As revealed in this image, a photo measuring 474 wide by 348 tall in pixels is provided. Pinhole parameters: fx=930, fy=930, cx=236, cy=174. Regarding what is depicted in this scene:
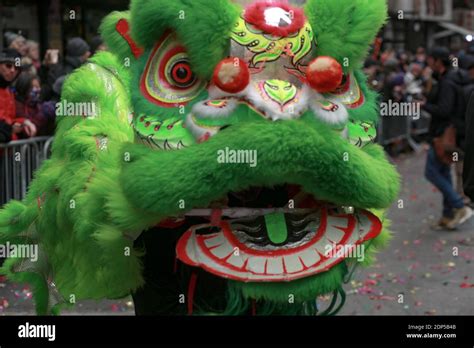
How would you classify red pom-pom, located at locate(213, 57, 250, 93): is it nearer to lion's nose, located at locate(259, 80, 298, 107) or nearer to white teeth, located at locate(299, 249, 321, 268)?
lion's nose, located at locate(259, 80, 298, 107)

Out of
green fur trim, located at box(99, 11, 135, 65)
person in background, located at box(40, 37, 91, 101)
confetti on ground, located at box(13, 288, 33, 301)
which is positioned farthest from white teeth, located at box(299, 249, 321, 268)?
person in background, located at box(40, 37, 91, 101)

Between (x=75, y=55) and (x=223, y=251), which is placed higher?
(x=75, y=55)

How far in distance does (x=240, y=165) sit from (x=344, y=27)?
30.4 inches

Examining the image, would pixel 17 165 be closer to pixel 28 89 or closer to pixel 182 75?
pixel 28 89

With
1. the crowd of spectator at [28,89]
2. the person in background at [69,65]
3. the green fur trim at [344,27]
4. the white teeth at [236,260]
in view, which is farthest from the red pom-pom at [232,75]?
the person in background at [69,65]

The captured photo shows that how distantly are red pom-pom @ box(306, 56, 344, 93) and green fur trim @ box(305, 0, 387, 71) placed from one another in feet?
0.45

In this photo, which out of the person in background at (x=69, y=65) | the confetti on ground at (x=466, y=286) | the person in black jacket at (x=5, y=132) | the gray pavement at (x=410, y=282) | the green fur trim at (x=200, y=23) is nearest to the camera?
the green fur trim at (x=200, y=23)

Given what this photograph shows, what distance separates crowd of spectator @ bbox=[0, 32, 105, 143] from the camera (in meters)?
7.80

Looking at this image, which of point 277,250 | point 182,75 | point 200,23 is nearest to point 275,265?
point 277,250

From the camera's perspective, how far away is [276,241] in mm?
3514

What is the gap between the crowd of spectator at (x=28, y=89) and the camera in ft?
25.6

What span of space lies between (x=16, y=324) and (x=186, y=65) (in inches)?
61.1

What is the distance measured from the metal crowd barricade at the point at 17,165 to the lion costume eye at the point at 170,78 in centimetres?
416

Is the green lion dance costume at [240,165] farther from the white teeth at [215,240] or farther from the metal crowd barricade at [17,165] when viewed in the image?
the metal crowd barricade at [17,165]
